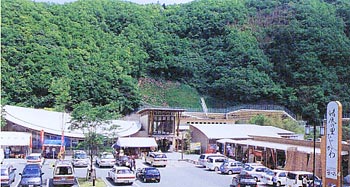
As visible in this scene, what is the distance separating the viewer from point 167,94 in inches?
3386

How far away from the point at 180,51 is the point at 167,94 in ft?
51.2

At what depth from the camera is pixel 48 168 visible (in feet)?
106

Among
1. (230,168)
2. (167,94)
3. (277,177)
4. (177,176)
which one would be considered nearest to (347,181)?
(277,177)

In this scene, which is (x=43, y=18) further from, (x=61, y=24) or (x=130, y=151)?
(x=130, y=151)

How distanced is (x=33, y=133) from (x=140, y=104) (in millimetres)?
33358

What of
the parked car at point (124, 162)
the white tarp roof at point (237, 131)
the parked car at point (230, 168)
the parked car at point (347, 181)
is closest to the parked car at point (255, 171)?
the parked car at point (230, 168)

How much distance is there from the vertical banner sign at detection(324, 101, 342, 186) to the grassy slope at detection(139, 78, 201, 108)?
5960 centimetres

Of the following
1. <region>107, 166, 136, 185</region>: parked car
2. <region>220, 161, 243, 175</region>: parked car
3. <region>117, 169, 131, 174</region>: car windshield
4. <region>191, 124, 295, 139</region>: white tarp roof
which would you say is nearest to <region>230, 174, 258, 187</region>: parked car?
<region>107, 166, 136, 185</region>: parked car

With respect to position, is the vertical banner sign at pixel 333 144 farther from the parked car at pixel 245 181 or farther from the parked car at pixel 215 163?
the parked car at pixel 215 163

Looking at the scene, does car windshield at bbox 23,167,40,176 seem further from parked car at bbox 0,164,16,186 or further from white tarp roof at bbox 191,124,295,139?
white tarp roof at bbox 191,124,295,139

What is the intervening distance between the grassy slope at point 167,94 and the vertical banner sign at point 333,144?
2346 inches

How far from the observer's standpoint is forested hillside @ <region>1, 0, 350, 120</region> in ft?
235

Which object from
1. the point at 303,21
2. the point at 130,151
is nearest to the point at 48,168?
the point at 130,151

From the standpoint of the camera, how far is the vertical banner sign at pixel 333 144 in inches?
786
